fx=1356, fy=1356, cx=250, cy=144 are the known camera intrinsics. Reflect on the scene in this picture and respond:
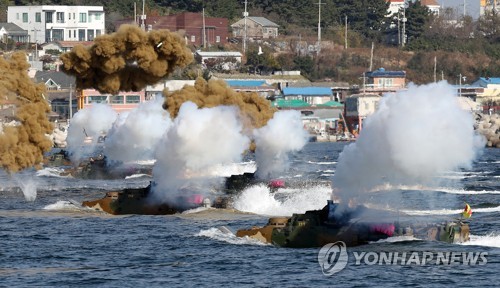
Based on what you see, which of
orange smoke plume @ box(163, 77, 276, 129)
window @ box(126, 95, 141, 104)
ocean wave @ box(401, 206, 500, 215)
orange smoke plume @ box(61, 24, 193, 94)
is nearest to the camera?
orange smoke plume @ box(61, 24, 193, 94)

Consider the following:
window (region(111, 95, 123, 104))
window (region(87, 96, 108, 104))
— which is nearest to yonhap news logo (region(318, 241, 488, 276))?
window (region(87, 96, 108, 104))

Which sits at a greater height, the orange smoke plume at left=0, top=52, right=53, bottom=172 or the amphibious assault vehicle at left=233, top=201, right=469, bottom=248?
the orange smoke plume at left=0, top=52, right=53, bottom=172

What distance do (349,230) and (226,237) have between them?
726 centimetres

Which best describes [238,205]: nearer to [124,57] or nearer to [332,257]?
[124,57]

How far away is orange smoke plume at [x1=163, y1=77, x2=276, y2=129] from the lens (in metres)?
100

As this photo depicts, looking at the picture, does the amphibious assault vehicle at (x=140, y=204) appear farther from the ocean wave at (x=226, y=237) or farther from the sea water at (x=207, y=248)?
the ocean wave at (x=226, y=237)

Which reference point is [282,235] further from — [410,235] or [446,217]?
[446,217]

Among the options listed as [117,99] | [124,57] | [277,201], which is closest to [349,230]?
[124,57]

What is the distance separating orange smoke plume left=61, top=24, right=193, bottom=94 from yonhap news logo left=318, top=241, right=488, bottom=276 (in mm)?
15796

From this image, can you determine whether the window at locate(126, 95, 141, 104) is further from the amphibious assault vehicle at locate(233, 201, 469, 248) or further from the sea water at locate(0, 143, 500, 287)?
the amphibious assault vehicle at locate(233, 201, 469, 248)

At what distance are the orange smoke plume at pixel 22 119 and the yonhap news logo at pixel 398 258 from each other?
24.2 metres

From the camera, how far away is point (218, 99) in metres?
101

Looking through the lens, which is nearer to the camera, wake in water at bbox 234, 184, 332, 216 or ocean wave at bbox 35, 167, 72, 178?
wake in water at bbox 234, 184, 332, 216

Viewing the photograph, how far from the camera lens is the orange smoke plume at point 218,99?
100 metres
